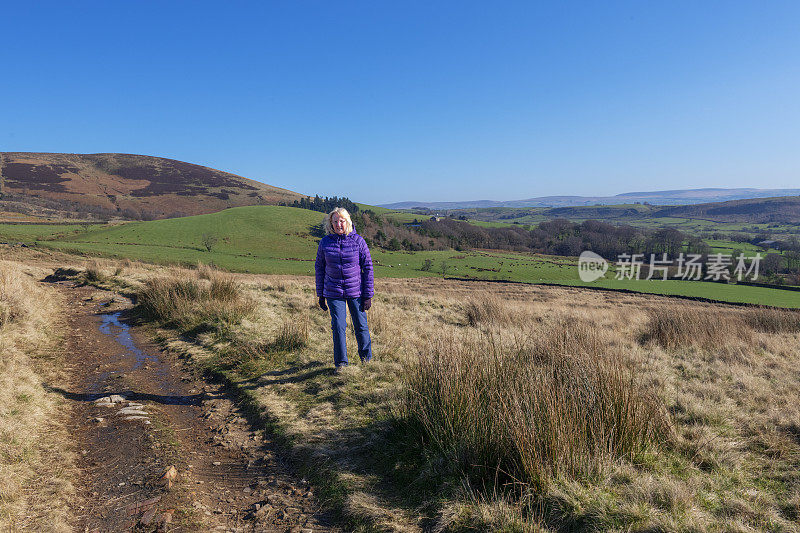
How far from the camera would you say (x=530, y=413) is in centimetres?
314

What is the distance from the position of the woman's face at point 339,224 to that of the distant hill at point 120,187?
117044 millimetres

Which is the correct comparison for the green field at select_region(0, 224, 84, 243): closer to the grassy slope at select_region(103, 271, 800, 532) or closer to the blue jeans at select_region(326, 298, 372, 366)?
the blue jeans at select_region(326, 298, 372, 366)

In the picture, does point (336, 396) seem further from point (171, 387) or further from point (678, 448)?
point (678, 448)

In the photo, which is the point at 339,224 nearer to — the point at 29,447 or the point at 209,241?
the point at 29,447

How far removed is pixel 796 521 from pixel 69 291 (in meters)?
18.5

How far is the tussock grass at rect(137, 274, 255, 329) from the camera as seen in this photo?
29.1ft

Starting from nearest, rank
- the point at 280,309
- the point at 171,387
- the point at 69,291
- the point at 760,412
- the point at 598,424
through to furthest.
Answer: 1. the point at 598,424
2. the point at 760,412
3. the point at 171,387
4. the point at 280,309
5. the point at 69,291

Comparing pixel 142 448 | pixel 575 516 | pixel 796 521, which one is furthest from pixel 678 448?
pixel 142 448

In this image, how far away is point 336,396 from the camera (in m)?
5.16

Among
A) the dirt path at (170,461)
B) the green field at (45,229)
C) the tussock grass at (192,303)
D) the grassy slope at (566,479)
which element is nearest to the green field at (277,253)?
the green field at (45,229)

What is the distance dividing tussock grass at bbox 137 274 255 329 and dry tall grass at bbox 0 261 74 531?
259cm

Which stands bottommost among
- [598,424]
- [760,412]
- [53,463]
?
[760,412]

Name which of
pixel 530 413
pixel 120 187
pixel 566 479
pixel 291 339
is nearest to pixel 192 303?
pixel 291 339

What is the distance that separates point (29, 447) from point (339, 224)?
418 centimetres
